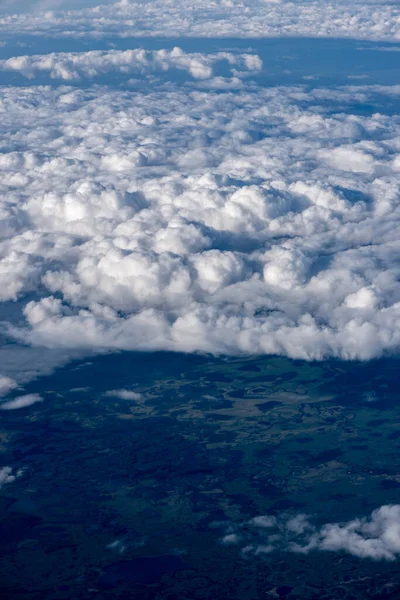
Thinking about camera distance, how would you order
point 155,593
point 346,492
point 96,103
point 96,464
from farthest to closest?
point 96,103 < point 96,464 < point 346,492 < point 155,593

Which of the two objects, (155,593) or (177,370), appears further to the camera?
(177,370)

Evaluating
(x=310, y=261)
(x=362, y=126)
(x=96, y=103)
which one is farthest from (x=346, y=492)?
(x=96, y=103)

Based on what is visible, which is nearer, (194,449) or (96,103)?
(194,449)

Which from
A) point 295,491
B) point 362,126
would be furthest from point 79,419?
point 362,126

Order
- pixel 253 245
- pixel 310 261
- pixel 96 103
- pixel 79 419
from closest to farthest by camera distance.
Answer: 1. pixel 79 419
2. pixel 310 261
3. pixel 253 245
4. pixel 96 103

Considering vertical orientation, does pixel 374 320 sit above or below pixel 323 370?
above

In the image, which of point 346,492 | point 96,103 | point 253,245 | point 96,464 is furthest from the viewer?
point 96,103

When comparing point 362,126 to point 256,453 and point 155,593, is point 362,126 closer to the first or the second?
point 256,453

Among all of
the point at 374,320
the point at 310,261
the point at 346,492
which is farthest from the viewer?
the point at 310,261

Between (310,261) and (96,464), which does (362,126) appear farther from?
(96,464)
